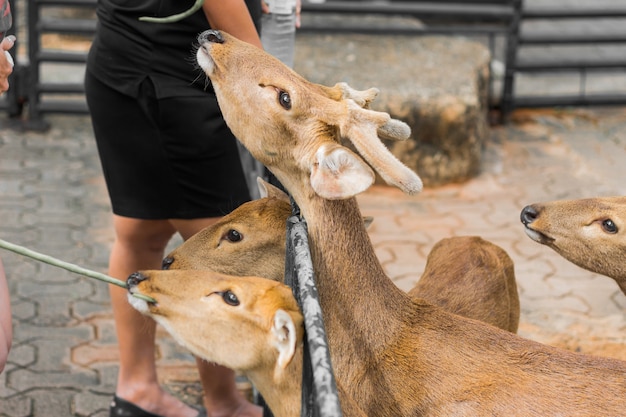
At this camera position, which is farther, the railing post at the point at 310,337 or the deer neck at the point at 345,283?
the deer neck at the point at 345,283

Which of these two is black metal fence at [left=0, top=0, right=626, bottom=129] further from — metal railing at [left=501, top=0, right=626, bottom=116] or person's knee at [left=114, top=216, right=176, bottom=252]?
person's knee at [left=114, top=216, right=176, bottom=252]

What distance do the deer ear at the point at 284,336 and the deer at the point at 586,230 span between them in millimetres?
1826

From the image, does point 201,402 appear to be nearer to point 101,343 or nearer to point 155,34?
point 101,343

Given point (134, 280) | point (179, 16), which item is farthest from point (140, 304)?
point (179, 16)

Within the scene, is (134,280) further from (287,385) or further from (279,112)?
(279,112)

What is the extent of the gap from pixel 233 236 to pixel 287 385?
93 cm

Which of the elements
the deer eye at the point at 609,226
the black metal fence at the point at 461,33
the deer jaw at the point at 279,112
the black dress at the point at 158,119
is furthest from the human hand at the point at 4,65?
the black metal fence at the point at 461,33

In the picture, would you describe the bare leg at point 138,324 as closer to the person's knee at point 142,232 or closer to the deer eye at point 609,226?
the person's knee at point 142,232

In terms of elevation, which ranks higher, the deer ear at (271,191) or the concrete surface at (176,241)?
the deer ear at (271,191)

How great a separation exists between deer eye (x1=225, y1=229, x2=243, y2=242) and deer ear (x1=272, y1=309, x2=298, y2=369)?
3.24ft

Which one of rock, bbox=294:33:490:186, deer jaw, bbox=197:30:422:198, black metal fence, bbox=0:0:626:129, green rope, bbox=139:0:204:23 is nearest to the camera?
deer jaw, bbox=197:30:422:198

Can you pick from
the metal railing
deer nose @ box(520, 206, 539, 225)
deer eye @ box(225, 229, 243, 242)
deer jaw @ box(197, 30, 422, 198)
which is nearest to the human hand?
deer jaw @ box(197, 30, 422, 198)

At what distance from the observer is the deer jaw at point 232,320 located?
9.95 feet

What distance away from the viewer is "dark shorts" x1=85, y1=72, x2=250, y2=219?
4.28 m
